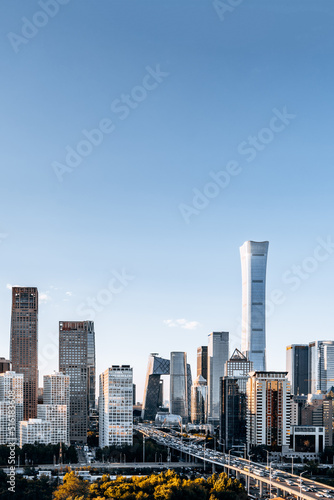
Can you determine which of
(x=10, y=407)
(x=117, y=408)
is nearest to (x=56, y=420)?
(x=10, y=407)

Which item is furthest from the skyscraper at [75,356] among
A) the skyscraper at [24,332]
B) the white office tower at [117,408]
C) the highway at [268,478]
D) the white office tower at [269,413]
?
the highway at [268,478]

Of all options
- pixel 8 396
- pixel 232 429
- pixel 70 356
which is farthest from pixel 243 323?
pixel 8 396

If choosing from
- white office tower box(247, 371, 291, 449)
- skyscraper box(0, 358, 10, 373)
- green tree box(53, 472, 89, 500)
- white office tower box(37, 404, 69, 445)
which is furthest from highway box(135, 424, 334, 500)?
skyscraper box(0, 358, 10, 373)

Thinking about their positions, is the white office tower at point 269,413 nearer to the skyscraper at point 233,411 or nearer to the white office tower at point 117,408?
the skyscraper at point 233,411

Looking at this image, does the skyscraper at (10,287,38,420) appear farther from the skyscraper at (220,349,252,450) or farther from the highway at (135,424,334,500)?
the highway at (135,424,334,500)

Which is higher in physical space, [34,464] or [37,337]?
[37,337]

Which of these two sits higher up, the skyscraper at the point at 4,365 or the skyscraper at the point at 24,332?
the skyscraper at the point at 24,332

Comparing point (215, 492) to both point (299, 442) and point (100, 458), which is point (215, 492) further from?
point (299, 442)
